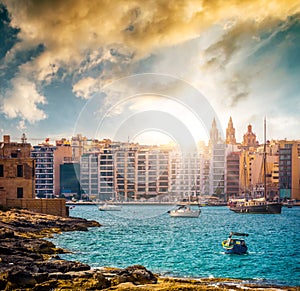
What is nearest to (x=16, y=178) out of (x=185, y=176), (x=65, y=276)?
(x=65, y=276)

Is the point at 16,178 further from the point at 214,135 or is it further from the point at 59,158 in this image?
the point at 214,135

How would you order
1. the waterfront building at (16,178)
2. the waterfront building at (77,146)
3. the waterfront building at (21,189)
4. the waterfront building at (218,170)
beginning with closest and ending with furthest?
the waterfront building at (21,189) < the waterfront building at (16,178) < the waterfront building at (218,170) < the waterfront building at (77,146)

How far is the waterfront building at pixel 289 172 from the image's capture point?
127 metres

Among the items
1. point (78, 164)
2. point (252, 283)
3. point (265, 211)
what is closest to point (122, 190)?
point (78, 164)

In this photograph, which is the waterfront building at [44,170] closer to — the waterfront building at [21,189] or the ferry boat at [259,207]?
the ferry boat at [259,207]

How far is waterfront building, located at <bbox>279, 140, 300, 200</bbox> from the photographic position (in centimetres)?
12688

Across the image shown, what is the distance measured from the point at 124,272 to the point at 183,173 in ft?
359

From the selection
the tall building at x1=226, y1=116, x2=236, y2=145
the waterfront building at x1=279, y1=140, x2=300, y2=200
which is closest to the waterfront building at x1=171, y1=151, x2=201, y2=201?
the waterfront building at x1=279, y1=140, x2=300, y2=200

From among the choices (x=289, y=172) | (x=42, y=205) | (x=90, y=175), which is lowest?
(x=90, y=175)

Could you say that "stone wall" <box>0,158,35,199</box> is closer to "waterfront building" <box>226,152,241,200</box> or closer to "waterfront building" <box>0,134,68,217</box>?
"waterfront building" <box>0,134,68,217</box>

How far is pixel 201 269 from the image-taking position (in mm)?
28688

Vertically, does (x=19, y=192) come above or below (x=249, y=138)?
below

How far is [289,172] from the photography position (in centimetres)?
12706

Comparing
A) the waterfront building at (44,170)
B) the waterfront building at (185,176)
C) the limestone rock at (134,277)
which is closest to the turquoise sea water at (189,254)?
the limestone rock at (134,277)
